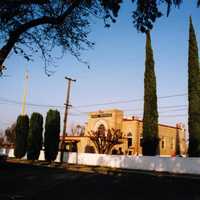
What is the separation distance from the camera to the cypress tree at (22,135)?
140 feet

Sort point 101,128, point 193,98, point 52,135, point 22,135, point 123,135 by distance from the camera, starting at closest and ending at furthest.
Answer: point 193,98, point 52,135, point 22,135, point 123,135, point 101,128

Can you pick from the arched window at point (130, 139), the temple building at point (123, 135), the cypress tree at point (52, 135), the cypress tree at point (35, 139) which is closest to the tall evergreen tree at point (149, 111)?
the cypress tree at point (52, 135)

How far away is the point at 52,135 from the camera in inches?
1561

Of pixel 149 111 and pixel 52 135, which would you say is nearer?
pixel 149 111

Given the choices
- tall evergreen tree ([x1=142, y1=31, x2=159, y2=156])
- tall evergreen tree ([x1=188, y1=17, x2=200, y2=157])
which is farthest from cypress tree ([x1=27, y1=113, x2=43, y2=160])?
tall evergreen tree ([x1=188, y1=17, x2=200, y2=157])

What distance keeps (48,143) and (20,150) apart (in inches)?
224

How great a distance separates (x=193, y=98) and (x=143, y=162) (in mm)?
8104

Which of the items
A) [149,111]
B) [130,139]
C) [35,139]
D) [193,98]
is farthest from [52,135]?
[130,139]

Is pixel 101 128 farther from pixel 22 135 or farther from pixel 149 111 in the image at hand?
pixel 149 111

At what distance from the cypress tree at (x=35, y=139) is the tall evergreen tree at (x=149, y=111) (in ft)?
45.7

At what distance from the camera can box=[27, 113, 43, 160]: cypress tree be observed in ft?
135

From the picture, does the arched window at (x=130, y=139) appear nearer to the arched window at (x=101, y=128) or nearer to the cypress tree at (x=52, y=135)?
the arched window at (x=101, y=128)

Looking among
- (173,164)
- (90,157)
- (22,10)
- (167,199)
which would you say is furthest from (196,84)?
(22,10)

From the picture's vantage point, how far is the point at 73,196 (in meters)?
12.2
